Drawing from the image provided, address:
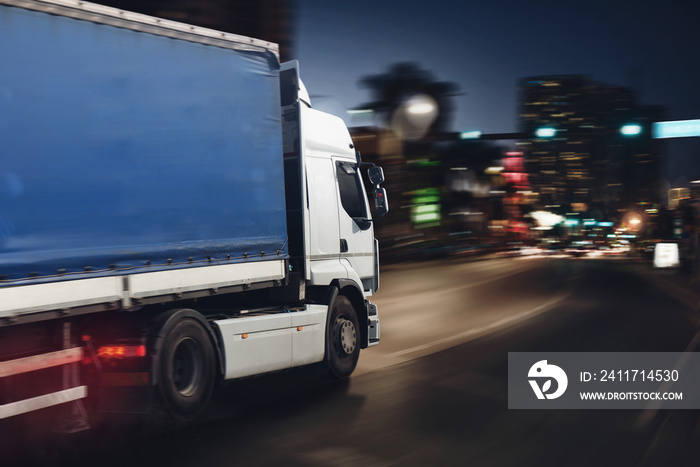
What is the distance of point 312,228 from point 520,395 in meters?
2.99

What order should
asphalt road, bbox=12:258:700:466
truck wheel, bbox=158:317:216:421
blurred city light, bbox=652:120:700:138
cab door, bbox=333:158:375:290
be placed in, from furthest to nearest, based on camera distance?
1. blurred city light, bbox=652:120:700:138
2. cab door, bbox=333:158:375:290
3. truck wheel, bbox=158:317:216:421
4. asphalt road, bbox=12:258:700:466

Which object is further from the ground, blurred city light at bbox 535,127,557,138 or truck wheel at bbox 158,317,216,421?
blurred city light at bbox 535,127,557,138

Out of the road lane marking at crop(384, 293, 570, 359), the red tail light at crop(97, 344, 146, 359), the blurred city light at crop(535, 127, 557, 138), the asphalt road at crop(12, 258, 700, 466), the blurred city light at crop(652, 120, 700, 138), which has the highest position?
the blurred city light at crop(652, 120, 700, 138)

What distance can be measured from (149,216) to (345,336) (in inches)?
148

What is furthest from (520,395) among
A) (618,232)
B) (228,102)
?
(618,232)

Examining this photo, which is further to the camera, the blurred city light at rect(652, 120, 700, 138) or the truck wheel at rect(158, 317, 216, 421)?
the blurred city light at rect(652, 120, 700, 138)

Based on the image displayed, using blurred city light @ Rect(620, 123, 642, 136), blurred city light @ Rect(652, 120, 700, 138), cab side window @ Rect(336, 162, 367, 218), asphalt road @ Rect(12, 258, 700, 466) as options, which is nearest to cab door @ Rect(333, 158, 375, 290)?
cab side window @ Rect(336, 162, 367, 218)

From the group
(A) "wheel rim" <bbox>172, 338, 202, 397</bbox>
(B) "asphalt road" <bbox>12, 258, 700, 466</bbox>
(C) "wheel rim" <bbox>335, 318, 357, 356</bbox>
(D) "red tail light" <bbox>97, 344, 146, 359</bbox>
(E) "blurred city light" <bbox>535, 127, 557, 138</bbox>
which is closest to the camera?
(B) "asphalt road" <bbox>12, 258, 700, 466</bbox>

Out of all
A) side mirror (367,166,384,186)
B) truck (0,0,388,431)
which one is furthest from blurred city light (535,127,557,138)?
truck (0,0,388,431)

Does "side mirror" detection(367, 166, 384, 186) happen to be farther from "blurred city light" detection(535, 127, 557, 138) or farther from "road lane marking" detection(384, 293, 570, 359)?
"blurred city light" detection(535, 127, 557, 138)

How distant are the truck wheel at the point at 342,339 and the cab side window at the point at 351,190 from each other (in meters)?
1.21

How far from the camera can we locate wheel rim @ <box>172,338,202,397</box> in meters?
7.22

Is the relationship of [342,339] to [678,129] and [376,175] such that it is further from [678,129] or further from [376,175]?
[678,129]

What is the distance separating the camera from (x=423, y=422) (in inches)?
290
